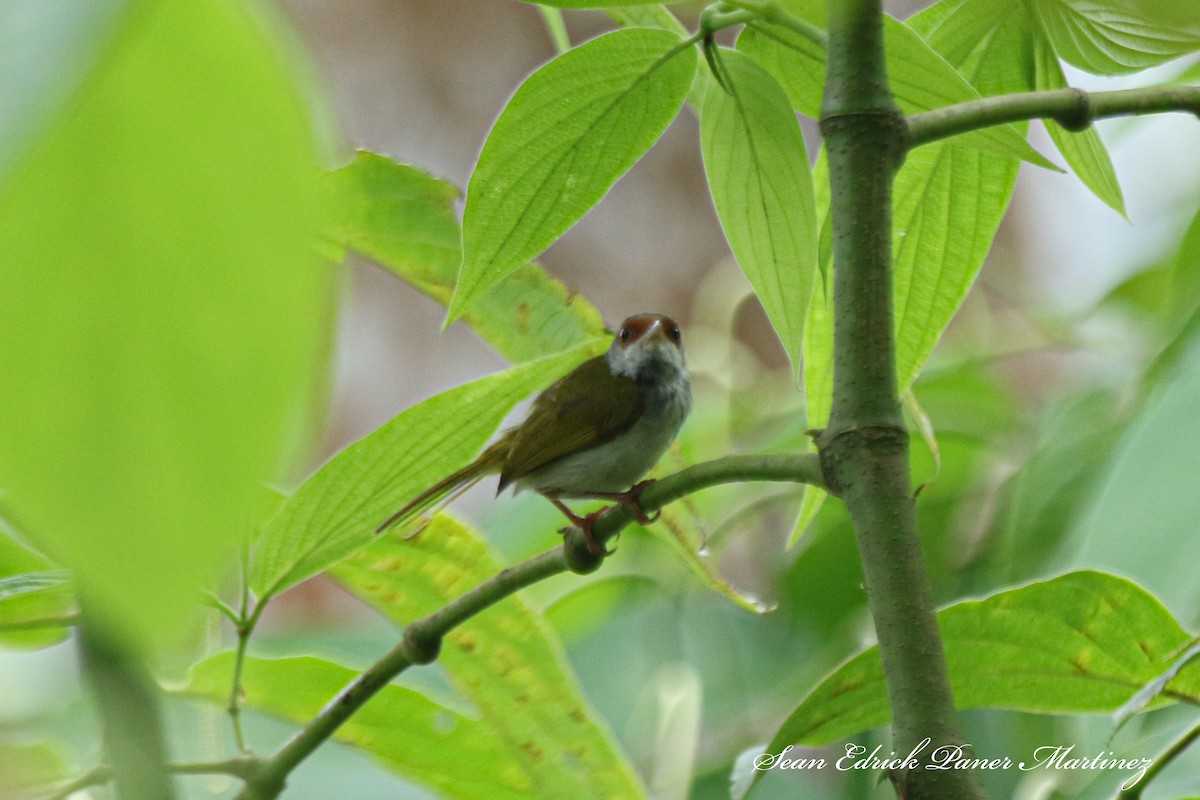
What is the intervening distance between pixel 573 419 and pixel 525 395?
2.51ft

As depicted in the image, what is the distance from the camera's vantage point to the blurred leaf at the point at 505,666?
69 cm

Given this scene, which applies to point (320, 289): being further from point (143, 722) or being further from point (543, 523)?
point (543, 523)

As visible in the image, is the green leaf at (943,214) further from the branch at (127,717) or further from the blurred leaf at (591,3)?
the branch at (127,717)

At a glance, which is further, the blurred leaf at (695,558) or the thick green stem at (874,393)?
the blurred leaf at (695,558)

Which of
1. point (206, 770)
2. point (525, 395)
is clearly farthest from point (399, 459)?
point (206, 770)

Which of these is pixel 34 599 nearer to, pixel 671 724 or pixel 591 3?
pixel 591 3

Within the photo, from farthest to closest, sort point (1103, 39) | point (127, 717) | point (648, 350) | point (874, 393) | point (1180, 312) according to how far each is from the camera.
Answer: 1. point (648, 350)
2. point (1180, 312)
3. point (1103, 39)
4. point (874, 393)
5. point (127, 717)

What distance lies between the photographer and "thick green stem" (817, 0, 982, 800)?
1.23ft

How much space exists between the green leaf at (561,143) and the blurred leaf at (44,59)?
0.34m

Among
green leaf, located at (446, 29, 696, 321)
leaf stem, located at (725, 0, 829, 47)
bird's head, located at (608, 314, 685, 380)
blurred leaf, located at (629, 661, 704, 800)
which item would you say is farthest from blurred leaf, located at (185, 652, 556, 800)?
bird's head, located at (608, 314, 685, 380)

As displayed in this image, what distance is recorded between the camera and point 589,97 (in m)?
0.47

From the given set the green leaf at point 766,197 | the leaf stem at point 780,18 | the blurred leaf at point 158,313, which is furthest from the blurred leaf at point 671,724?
the blurred leaf at point 158,313

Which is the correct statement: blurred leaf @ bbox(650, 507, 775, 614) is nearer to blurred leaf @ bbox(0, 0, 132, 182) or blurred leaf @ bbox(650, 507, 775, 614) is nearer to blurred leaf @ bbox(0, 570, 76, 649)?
blurred leaf @ bbox(0, 570, 76, 649)

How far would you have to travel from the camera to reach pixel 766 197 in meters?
0.50
